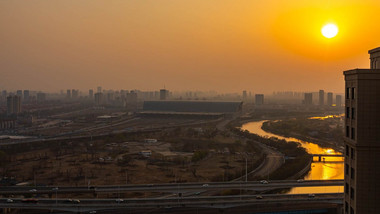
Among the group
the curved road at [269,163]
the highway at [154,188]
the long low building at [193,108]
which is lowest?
the curved road at [269,163]

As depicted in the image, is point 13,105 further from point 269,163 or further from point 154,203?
point 154,203

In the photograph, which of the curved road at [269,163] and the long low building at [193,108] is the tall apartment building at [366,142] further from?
the long low building at [193,108]

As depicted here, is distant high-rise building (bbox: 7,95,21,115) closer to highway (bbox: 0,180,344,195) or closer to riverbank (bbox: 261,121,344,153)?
riverbank (bbox: 261,121,344,153)

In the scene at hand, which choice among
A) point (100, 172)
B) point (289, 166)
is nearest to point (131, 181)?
point (100, 172)

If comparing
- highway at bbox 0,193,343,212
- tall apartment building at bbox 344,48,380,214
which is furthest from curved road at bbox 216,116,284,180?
tall apartment building at bbox 344,48,380,214

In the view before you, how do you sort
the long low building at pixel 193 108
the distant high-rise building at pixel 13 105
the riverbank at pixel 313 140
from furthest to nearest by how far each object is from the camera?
the long low building at pixel 193 108 < the distant high-rise building at pixel 13 105 < the riverbank at pixel 313 140

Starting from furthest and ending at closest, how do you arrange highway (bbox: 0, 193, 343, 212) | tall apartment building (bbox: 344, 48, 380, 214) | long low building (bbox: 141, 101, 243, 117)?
1. long low building (bbox: 141, 101, 243, 117)
2. highway (bbox: 0, 193, 343, 212)
3. tall apartment building (bbox: 344, 48, 380, 214)

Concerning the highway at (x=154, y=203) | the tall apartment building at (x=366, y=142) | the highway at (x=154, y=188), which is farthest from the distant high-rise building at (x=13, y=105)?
the tall apartment building at (x=366, y=142)

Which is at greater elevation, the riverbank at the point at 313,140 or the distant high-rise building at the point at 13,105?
the distant high-rise building at the point at 13,105

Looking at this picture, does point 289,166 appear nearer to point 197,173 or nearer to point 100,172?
point 197,173

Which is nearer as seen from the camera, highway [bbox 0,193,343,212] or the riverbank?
highway [bbox 0,193,343,212]

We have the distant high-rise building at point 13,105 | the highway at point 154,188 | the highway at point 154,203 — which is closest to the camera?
the highway at point 154,203
